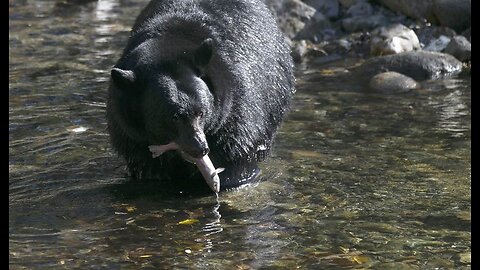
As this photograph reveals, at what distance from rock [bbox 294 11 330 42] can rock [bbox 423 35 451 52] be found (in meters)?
1.73

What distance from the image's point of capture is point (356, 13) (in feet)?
50.0

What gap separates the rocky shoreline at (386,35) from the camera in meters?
12.7

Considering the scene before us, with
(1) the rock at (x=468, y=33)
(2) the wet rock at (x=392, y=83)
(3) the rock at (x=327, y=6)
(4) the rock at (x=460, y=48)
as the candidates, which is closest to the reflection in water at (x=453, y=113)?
(2) the wet rock at (x=392, y=83)

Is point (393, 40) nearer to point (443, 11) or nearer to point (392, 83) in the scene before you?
point (443, 11)

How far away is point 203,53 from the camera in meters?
7.27

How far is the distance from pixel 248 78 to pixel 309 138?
1833mm

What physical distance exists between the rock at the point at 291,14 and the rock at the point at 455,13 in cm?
190

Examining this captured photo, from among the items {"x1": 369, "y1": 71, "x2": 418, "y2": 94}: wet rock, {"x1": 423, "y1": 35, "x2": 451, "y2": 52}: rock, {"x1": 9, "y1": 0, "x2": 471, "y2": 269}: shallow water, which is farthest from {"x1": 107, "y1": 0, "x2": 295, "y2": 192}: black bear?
{"x1": 423, "y1": 35, "x2": 451, "y2": 52}: rock

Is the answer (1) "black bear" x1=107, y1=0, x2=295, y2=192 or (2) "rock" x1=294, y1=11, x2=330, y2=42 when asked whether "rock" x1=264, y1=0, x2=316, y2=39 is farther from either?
(1) "black bear" x1=107, y1=0, x2=295, y2=192

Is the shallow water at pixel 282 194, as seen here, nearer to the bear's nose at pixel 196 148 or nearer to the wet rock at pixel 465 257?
the wet rock at pixel 465 257

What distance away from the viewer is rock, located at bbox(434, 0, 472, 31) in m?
14.1

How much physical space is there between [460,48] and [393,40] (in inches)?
35.3

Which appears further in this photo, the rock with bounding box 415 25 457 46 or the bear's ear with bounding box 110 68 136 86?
the rock with bounding box 415 25 457 46

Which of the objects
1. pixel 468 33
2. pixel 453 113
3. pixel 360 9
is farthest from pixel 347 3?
pixel 453 113
